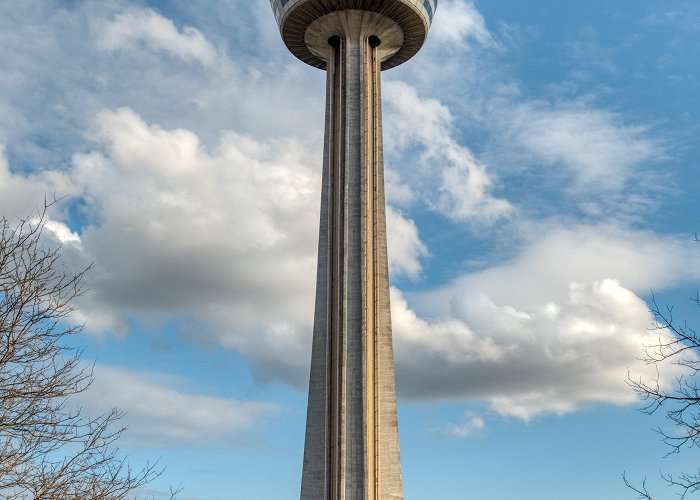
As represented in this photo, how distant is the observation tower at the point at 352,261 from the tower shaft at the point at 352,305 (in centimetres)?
7

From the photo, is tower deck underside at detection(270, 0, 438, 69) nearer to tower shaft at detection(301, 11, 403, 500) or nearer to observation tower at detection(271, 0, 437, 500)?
observation tower at detection(271, 0, 437, 500)

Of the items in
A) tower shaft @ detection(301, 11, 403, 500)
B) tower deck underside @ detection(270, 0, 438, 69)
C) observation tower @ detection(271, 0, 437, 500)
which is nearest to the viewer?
tower shaft @ detection(301, 11, 403, 500)

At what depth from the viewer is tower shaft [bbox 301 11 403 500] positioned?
48250 mm

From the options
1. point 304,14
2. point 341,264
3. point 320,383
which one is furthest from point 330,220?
point 304,14

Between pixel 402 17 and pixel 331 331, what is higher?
pixel 402 17

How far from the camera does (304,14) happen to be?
185 ft

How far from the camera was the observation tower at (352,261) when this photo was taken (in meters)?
48.4

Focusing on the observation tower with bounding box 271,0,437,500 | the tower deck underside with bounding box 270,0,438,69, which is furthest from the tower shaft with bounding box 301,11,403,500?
the tower deck underside with bounding box 270,0,438,69

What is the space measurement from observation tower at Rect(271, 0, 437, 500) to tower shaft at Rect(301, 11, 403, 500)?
0.07 metres

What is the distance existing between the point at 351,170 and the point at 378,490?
21520 mm

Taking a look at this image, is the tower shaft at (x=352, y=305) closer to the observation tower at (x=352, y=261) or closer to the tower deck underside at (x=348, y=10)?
the observation tower at (x=352, y=261)

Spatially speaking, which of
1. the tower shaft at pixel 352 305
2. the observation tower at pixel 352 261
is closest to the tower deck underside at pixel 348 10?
the observation tower at pixel 352 261

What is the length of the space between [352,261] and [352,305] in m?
3.10

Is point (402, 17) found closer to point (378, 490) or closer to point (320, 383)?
point (320, 383)
